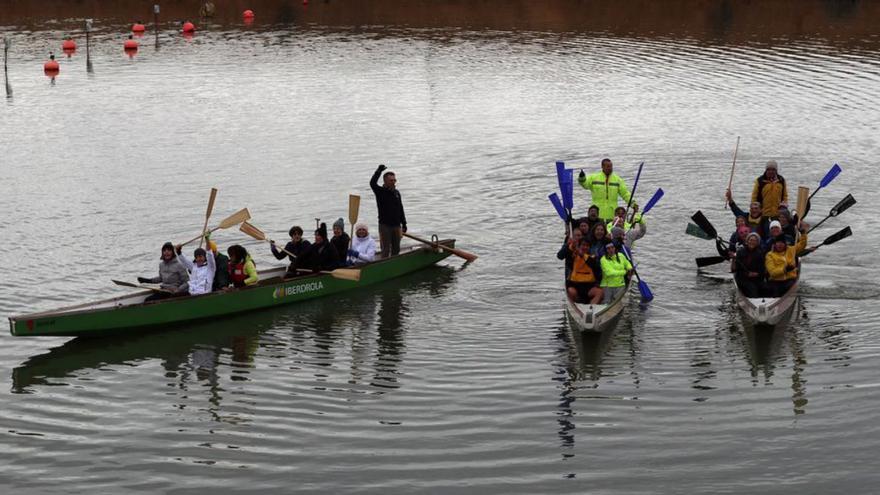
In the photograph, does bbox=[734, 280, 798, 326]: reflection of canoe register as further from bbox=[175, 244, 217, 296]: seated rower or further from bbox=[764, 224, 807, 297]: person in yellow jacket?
bbox=[175, 244, 217, 296]: seated rower

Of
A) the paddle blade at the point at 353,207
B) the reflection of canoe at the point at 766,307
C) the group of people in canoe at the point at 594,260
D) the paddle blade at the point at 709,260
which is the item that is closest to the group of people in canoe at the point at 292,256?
the paddle blade at the point at 353,207

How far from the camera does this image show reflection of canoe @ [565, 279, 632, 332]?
2145 cm

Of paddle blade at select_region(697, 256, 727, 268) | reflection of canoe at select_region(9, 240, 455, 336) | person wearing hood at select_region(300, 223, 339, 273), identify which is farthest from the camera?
paddle blade at select_region(697, 256, 727, 268)

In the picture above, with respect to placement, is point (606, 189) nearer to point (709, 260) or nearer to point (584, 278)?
point (709, 260)

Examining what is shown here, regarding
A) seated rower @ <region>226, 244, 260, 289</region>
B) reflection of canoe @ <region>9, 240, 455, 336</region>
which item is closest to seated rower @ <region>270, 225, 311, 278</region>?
reflection of canoe @ <region>9, 240, 455, 336</region>

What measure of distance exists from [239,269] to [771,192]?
10543 millimetres

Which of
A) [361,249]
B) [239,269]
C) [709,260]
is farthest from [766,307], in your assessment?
[239,269]

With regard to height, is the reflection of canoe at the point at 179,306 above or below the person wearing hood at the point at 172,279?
below

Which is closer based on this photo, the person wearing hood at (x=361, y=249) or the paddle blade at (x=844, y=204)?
the person wearing hood at (x=361, y=249)

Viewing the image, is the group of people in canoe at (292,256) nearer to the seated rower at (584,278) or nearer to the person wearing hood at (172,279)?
the person wearing hood at (172,279)

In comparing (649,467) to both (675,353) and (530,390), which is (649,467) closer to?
(530,390)

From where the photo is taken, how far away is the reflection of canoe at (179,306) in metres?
21.2

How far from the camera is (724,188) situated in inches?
1292

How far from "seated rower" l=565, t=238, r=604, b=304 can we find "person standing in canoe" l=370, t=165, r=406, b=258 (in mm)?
4594
